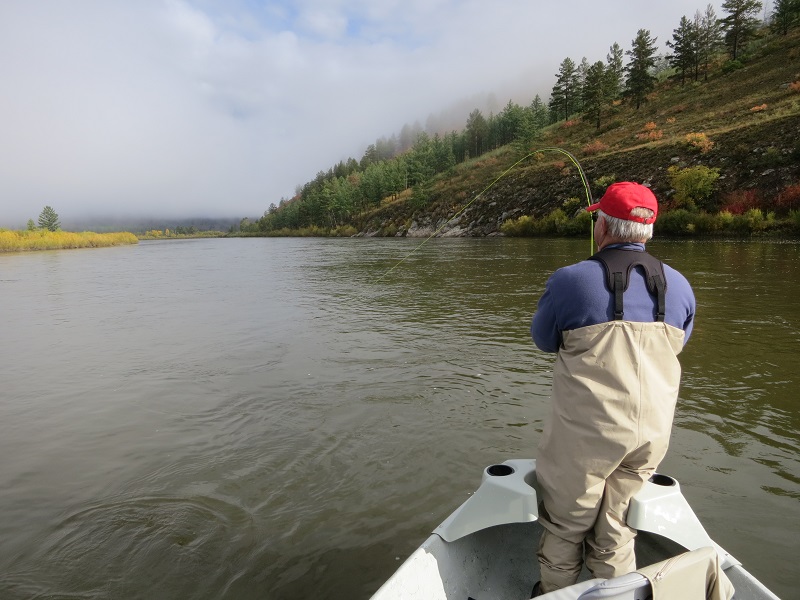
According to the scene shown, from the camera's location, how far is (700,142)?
130ft

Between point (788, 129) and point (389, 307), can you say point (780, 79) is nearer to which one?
point (788, 129)

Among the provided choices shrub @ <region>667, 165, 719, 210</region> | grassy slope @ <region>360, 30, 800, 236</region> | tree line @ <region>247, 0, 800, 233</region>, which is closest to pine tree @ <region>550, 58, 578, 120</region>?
tree line @ <region>247, 0, 800, 233</region>

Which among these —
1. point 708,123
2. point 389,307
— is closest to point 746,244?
point 389,307

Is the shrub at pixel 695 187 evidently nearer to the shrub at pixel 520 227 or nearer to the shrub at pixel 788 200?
the shrub at pixel 788 200

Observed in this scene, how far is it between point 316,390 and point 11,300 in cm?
1733

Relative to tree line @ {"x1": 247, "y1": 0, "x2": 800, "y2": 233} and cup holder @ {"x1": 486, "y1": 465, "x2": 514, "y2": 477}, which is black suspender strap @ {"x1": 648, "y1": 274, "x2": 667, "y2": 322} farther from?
tree line @ {"x1": 247, "y1": 0, "x2": 800, "y2": 233}

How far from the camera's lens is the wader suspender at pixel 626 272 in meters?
2.31

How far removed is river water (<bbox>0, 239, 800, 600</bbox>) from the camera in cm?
378

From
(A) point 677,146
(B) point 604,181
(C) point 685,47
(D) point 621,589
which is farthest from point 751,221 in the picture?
(C) point 685,47

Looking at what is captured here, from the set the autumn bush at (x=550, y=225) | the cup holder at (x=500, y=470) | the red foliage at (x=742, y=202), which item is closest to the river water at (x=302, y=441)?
the cup holder at (x=500, y=470)

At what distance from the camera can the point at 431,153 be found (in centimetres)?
10619

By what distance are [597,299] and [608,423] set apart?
1.97 ft

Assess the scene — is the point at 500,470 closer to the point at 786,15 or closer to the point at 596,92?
the point at 596,92

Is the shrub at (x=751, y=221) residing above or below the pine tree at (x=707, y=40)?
below
